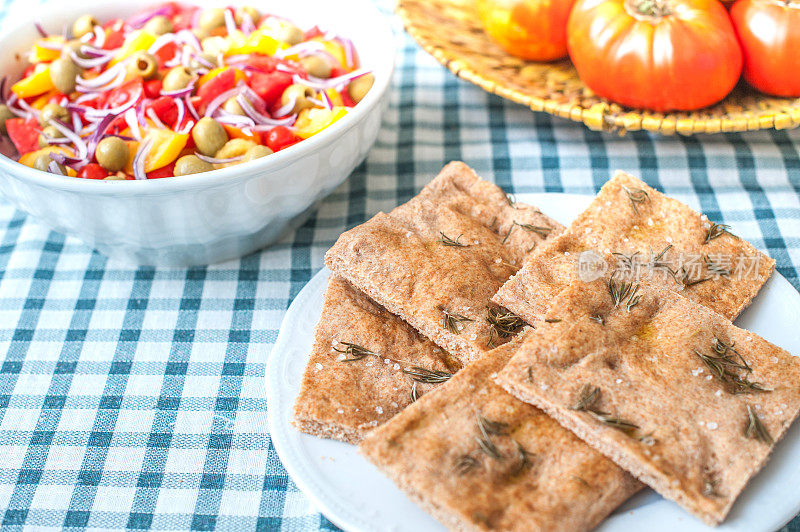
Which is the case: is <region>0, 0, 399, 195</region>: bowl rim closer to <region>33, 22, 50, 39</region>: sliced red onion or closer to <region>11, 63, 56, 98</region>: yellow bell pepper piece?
<region>11, 63, 56, 98</region>: yellow bell pepper piece

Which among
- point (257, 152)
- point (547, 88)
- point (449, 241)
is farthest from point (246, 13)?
point (449, 241)

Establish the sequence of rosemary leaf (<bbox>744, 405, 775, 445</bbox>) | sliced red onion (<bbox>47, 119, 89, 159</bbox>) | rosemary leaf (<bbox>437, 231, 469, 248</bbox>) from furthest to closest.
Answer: sliced red onion (<bbox>47, 119, 89, 159</bbox>), rosemary leaf (<bbox>437, 231, 469, 248</bbox>), rosemary leaf (<bbox>744, 405, 775, 445</bbox>)

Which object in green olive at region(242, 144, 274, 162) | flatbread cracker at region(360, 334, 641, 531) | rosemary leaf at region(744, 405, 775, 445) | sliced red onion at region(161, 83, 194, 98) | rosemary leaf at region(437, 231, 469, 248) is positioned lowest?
flatbread cracker at region(360, 334, 641, 531)

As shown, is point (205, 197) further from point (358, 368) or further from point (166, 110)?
point (358, 368)

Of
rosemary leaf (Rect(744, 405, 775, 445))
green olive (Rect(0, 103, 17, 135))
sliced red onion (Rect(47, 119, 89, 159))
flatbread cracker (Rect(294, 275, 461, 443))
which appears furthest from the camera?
green olive (Rect(0, 103, 17, 135))

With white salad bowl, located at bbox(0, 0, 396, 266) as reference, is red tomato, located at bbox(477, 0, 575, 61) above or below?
above

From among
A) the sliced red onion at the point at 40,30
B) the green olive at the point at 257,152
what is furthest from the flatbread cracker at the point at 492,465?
the sliced red onion at the point at 40,30

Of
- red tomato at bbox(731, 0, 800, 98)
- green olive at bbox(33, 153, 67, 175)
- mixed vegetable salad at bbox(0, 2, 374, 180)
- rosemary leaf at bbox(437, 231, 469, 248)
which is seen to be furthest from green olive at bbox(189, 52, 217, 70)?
red tomato at bbox(731, 0, 800, 98)
